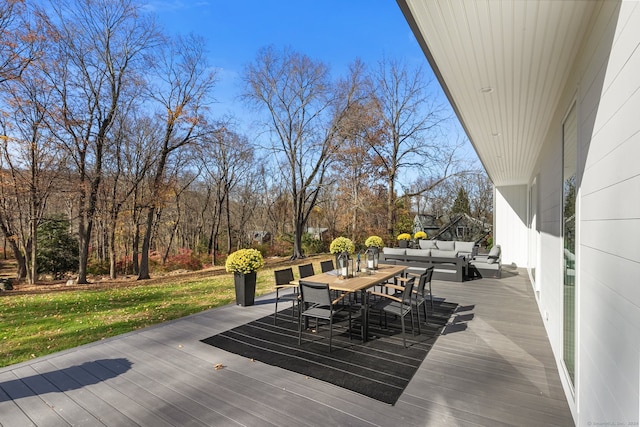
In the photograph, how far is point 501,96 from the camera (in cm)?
320

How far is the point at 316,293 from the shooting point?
12.0ft

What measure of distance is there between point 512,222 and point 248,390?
10756mm

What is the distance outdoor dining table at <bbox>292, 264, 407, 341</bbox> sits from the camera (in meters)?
3.83

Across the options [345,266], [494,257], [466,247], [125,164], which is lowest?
[494,257]

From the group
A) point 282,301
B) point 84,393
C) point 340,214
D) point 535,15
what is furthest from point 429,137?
point 84,393

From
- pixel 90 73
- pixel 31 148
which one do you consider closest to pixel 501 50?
pixel 90 73

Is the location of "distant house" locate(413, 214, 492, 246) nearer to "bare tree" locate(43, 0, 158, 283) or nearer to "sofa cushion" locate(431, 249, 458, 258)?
"sofa cushion" locate(431, 249, 458, 258)

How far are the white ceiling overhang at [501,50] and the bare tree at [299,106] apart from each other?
37.4ft

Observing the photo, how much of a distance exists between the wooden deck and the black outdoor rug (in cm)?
12

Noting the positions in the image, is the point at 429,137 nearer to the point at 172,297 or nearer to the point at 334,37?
the point at 334,37

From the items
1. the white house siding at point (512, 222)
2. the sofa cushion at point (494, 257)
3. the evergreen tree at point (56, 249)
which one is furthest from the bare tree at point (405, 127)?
the evergreen tree at point (56, 249)

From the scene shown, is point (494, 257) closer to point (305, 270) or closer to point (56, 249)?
point (305, 270)

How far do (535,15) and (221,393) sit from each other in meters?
3.53

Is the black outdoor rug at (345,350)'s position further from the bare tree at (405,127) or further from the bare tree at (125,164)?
the bare tree at (405,127)
